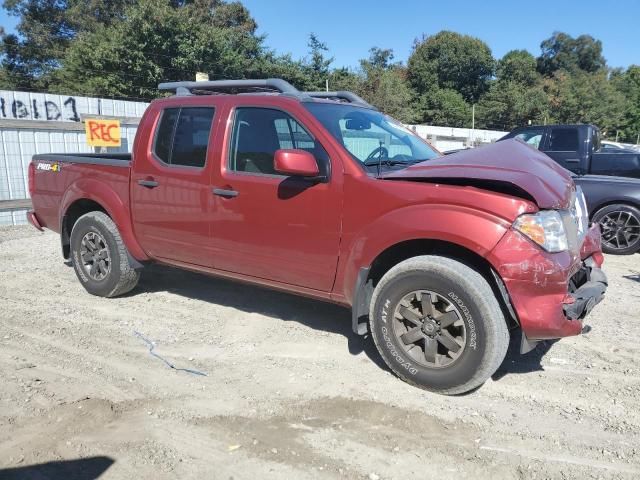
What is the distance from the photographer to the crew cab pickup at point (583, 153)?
30.3 feet

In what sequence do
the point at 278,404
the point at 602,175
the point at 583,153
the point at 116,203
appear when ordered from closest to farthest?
the point at 278,404, the point at 116,203, the point at 602,175, the point at 583,153

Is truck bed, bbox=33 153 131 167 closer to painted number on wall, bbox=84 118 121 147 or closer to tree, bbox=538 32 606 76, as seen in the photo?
painted number on wall, bbox=84 118 121 147

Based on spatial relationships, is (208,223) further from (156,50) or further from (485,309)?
(156,50)

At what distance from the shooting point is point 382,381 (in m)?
3.66

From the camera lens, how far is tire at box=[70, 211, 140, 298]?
5.12 metres

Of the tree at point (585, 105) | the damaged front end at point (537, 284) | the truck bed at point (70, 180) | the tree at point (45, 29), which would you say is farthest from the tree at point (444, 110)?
the damaged front end at point (537, 284)

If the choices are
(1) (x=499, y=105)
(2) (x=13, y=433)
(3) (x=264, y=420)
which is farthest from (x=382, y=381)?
(1) (x=499, y=105)

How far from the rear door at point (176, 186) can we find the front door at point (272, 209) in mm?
181

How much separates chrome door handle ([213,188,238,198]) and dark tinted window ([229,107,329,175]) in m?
0.19

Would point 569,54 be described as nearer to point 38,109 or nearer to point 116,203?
point 38,109

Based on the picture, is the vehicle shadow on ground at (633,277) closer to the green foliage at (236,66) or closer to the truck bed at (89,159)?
the truck bed at (89,159)

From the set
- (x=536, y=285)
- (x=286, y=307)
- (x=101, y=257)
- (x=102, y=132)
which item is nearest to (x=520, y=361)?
(x=536, y=285)

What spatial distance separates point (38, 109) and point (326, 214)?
1133cm

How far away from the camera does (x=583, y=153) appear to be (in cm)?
959
